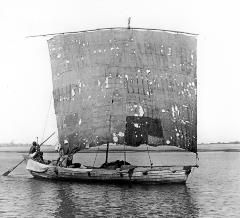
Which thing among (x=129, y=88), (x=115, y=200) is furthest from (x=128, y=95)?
(x=115, y=200)

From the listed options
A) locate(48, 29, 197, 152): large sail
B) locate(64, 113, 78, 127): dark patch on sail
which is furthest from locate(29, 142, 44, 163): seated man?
locate(64, 113, 78, 127): dark patch on sail

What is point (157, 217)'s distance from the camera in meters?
17.8

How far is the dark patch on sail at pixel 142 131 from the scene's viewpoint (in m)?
27.3

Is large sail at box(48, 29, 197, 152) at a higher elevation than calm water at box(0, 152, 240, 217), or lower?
higher

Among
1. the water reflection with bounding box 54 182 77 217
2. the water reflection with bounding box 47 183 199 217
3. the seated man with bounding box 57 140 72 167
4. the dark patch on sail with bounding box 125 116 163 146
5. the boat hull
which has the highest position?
the dark patch on sail with bounding box 125 116 163 146

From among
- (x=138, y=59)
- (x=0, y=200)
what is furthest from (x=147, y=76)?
(x=0, y=200)

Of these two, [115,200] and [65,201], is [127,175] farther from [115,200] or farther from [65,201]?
[65,201]

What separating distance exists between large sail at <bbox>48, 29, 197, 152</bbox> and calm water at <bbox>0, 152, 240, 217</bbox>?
3037 millimetres

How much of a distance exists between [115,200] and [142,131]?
6.20m

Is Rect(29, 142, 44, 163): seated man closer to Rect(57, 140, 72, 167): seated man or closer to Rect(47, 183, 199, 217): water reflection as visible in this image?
Rect(57, 140, 72, 167): seated man

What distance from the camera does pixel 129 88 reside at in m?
27.9

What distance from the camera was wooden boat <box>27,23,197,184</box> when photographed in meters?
27.4

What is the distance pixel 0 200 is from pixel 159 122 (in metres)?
10.5

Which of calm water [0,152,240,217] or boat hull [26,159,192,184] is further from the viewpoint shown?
boat hull [26,159,192,184]
